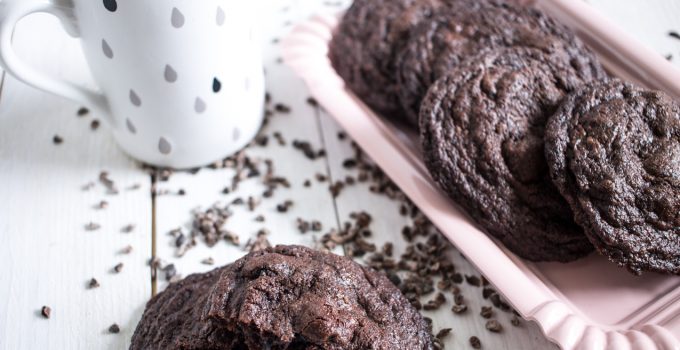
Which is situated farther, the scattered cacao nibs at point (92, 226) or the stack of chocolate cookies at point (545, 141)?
the scattered cacao nibs at point (92, 226)

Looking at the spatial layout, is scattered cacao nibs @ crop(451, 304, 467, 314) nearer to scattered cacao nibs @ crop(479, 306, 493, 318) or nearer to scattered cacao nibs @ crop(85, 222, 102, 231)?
scattered cacao nibs @ crop(479, 306, 493, 318)

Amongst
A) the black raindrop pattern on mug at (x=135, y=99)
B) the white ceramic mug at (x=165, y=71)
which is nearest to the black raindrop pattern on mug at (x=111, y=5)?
the white ceramic mug at (x=165, y=71)

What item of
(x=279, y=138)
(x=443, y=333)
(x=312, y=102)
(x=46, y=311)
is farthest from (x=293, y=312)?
(x=312, y=102)

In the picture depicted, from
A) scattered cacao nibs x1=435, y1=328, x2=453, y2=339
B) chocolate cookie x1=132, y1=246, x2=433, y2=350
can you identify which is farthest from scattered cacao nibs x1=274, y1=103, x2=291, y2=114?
scattered cacao nibs x1=435, y1=328, x2=453, y2=339

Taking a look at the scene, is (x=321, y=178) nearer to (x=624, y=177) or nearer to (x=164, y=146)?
(x=164, y=146)

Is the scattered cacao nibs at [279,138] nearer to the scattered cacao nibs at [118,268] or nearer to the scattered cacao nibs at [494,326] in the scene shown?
the scattered cacao nibs at [118,268]

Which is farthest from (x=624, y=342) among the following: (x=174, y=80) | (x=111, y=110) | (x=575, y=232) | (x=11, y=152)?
(x=11, y=152)
